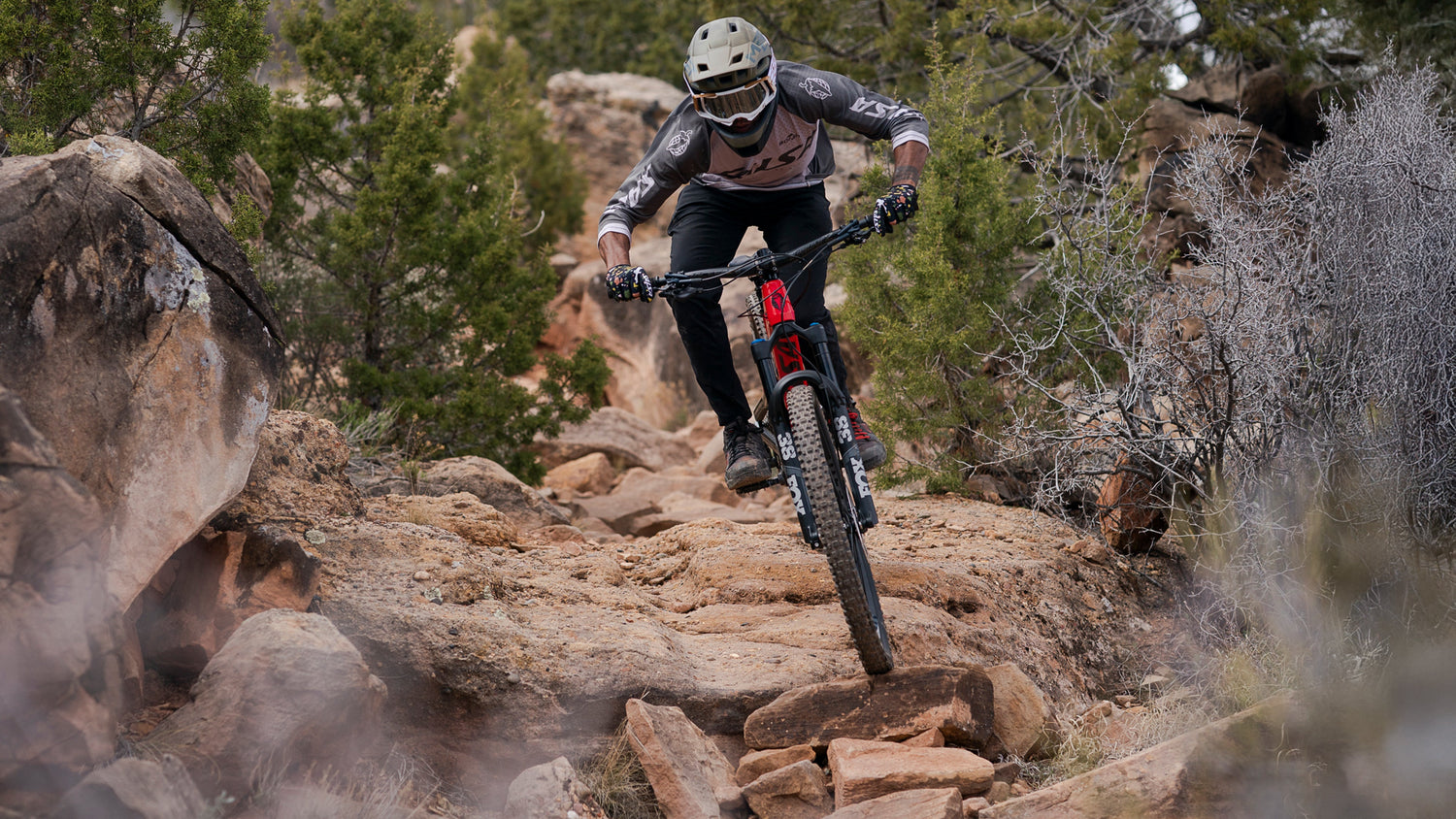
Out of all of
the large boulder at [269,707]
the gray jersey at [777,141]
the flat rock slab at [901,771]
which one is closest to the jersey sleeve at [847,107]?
the gray jersey at [777,141]

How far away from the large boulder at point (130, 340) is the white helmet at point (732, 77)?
1776 mm

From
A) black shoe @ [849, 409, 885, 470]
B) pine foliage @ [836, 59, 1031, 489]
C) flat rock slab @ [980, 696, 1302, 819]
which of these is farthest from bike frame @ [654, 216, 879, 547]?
pine foliage @ [836, 59, 1031, 489]

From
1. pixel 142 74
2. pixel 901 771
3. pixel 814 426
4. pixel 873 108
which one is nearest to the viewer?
pixel 901 771

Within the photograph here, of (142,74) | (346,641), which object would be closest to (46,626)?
(346,641)

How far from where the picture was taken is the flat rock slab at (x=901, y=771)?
3.50 m

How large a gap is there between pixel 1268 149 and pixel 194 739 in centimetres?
1043

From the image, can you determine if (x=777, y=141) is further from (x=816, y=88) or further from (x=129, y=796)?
(x=129, y=796)

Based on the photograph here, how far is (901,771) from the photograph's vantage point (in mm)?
3523

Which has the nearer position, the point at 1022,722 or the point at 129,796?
the point at 129,796

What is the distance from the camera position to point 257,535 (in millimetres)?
3738

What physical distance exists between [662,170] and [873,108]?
89cm

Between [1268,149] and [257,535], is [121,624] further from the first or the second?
[1268,149]

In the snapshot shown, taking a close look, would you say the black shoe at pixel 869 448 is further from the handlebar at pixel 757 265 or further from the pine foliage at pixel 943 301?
the pine foliage at pixel 943 301

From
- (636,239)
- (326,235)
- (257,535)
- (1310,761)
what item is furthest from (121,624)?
(636,239)
